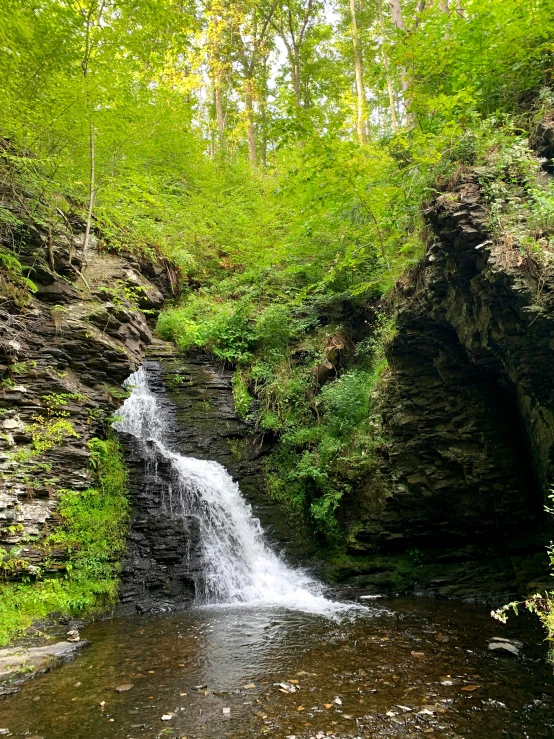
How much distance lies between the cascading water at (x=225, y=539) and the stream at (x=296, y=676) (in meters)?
0.09

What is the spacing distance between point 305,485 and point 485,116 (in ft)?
26.5

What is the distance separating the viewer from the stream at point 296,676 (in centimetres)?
403

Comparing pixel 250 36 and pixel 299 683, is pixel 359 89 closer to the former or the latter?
pixel 250 36

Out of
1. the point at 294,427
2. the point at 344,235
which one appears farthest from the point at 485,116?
the point at 294,427

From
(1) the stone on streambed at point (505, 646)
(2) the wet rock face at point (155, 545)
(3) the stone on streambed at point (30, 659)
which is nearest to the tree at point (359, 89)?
(2) the wet rock face at point (155, 545)

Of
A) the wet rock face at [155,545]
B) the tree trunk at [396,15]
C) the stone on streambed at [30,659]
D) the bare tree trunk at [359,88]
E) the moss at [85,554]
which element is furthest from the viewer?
the bare tree trunk at [359,88]

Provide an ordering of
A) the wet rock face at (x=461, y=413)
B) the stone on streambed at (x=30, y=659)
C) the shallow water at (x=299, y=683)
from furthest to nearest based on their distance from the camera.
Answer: the wet rock face at (x=461, y=413), the stone on streambed at (x=30, y=659), the shallow water at (x=299, y=683)

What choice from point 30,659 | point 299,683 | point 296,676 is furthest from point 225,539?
point 299,683

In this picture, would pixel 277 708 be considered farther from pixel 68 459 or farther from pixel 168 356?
pixel 168 356

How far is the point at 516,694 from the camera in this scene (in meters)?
4.43

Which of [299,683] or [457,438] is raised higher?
[457,438]

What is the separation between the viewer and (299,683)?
15.7ft

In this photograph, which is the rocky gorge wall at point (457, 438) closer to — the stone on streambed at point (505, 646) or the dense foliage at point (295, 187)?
the dense foliage at point (295, 187)

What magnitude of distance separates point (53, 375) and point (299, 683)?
6795mm
